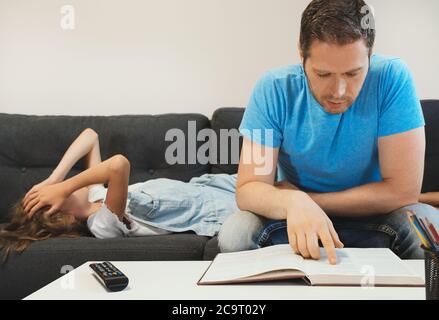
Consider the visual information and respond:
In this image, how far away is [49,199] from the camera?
1.37m

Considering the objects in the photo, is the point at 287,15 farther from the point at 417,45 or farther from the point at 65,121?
the point at 65,121

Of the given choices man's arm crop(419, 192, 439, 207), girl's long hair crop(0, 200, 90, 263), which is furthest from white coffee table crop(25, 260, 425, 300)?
man's arm crop(419, 192, 439, 207)

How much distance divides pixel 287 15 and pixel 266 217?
1185mm

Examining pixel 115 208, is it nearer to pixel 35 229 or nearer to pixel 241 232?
pixel 35 229

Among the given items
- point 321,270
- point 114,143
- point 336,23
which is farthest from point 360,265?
point 114,143

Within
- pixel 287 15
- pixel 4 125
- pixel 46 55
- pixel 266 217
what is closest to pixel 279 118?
pixel 266 217

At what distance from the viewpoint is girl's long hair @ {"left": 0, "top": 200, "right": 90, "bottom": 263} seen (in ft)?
3.85

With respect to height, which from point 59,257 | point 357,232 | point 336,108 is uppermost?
point 336,108

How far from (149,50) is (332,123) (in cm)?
113

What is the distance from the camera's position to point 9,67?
195 cm

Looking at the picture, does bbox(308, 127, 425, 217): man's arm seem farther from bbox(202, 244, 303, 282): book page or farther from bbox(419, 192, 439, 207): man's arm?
bbox(419, 192, 439, 207): man's arm

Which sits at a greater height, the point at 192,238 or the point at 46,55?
the point at 46,55

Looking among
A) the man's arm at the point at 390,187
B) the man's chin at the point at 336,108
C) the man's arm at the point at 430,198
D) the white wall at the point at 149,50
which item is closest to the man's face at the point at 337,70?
the man's chin at the point at 336,108

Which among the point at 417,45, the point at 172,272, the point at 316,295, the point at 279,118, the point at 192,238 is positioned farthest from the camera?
the point at 417,45
